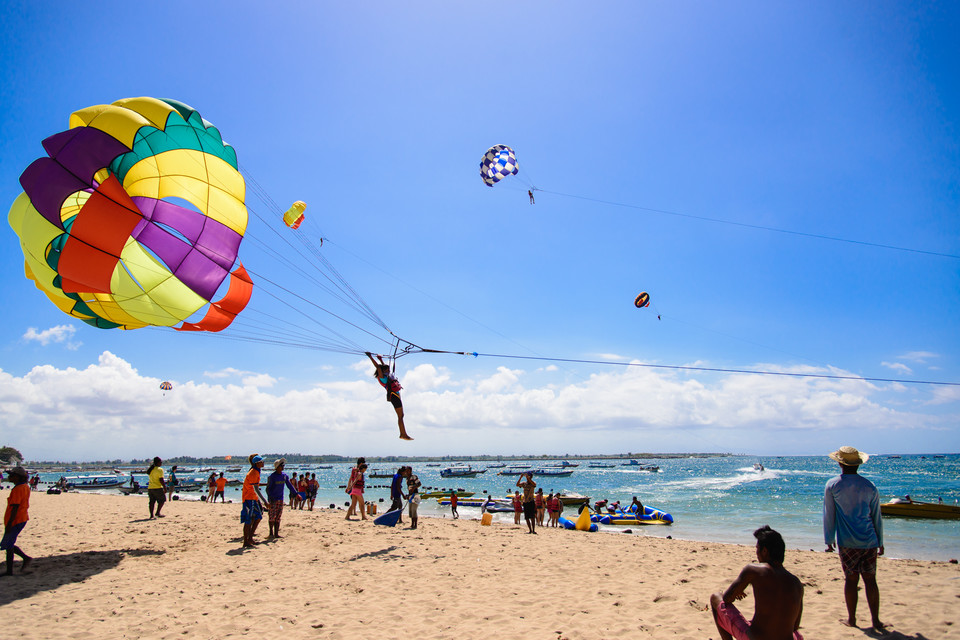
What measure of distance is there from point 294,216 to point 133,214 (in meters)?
8.26

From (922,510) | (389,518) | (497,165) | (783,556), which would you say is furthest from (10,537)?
(922,510)

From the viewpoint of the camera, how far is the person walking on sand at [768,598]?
323cm

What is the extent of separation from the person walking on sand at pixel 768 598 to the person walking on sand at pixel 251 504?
326 inches

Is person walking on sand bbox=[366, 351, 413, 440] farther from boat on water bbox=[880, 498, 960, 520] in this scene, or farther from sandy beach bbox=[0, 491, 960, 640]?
boat on water bbox=[880, 498, 960, 520]

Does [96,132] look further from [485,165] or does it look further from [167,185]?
[485,165]

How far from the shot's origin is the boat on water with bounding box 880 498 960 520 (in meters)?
20.9

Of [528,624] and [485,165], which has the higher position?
[485,165]

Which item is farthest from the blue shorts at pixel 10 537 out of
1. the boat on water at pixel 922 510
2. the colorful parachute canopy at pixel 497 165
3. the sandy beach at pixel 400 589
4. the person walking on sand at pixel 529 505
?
the boat on water at pixel 922 510

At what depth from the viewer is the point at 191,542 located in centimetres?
984

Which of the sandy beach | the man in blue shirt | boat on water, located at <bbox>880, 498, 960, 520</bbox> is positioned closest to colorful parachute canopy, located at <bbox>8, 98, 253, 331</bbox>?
the man in blue shirt

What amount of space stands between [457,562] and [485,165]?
11284 mm

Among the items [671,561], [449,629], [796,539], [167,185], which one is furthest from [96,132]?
[796,539]

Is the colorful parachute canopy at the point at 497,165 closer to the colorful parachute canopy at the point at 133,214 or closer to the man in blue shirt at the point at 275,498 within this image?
the colorful parachute canopy at the point at 133,214

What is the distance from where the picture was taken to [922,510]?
2133 cm
